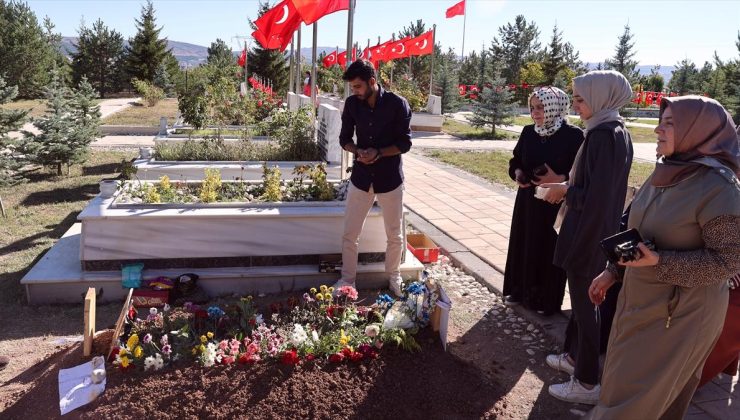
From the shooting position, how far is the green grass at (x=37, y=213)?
4859 mm

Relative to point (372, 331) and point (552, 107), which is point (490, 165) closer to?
point (552, 107)

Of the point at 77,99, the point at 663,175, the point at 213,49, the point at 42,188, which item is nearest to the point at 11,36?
Answer: the point at 213,49

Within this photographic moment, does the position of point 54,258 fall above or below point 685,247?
below

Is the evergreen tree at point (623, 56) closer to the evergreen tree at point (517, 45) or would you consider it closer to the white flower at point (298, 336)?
the evergreen tree at point (517, 45)

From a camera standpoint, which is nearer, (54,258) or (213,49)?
(54,258)

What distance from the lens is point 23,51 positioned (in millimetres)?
25188

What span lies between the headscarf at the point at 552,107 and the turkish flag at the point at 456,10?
51.4 ft

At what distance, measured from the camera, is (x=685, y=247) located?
2043mm

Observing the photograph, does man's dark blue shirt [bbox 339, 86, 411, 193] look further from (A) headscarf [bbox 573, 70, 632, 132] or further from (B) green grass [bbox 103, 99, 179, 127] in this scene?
(B) green grass [bbox 103, 99, 179, 127]

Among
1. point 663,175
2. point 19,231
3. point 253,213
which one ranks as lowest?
point 19,231

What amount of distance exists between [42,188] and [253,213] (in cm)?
518

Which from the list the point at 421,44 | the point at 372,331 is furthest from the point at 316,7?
the point at 421,44

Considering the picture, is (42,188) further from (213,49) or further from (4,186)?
(213,49)

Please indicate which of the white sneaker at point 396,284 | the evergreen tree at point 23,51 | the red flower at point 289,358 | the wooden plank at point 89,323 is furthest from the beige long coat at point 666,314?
the evergreen tree at point 23,51
